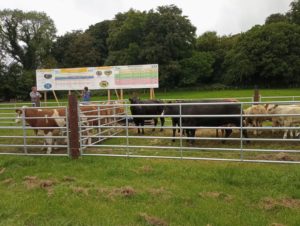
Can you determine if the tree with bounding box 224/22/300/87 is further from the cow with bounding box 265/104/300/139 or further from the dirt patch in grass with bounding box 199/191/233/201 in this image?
the dirt patch in grass with bounding box 199/191/233/201

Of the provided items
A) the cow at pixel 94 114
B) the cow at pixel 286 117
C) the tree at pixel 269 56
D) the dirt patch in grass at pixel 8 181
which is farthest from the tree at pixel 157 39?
the dirt patch in grass at pixel 8 181

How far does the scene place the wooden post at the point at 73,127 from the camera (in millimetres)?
7762

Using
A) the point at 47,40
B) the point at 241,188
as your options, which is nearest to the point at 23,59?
the point at 47,40

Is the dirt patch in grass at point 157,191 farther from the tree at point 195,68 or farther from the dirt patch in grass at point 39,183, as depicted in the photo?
the tree at point 195,68

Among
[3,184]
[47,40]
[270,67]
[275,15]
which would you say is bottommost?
[3,184]

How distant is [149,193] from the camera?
5.37 meters

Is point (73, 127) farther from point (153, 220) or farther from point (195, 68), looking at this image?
point (195, 68)

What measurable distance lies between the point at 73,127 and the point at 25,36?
5612 cm

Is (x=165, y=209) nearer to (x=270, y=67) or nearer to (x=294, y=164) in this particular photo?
(x=294, y=164)

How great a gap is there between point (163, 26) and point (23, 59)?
26.2 metres

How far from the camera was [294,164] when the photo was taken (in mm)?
6531

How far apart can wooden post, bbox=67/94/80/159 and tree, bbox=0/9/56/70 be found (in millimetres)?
54226

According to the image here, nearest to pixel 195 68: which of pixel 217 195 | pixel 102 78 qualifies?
pixel 102 78

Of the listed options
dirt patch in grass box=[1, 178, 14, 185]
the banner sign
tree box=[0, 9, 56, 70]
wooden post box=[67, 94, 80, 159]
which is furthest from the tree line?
dirt patch in grass box=[1, 178, 14, 185]
